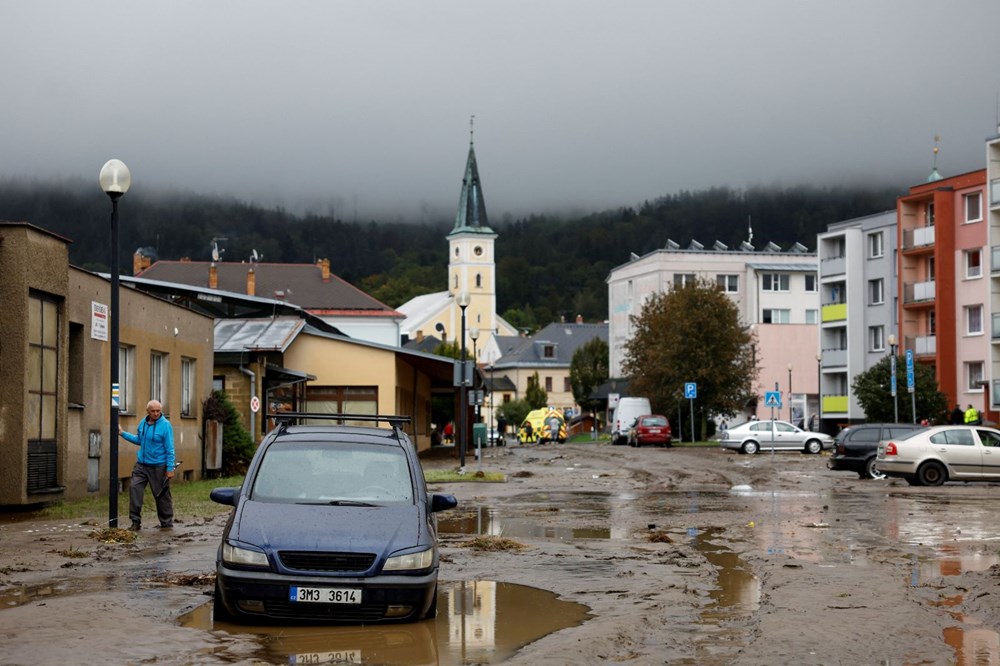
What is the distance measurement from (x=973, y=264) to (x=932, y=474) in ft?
131

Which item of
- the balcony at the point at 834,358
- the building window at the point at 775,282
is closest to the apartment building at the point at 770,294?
the building window at the point at 775,282

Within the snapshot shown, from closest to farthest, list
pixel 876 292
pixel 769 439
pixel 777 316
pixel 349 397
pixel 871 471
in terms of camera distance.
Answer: pixel 871 471 < pixel 349 397 < pixel 769 439 < pixel 876 292 < pixel 777 316

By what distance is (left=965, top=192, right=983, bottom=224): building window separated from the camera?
67812 mm

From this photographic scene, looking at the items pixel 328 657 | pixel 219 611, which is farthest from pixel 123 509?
pixel 328 657

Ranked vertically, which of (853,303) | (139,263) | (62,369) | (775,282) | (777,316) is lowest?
(62,369)

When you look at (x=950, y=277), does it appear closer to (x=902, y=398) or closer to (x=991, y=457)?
(x=902, y=398)

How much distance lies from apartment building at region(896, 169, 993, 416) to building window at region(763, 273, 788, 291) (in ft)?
129

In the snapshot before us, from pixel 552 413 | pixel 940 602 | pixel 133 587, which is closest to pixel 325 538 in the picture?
pixel 133 587

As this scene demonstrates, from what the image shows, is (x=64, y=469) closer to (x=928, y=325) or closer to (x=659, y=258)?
(x=928, y=325)

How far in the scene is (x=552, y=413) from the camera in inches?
3745

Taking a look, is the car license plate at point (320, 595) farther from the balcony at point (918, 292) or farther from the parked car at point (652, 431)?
the balcony at point (918, 292)

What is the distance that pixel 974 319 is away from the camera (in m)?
68.6

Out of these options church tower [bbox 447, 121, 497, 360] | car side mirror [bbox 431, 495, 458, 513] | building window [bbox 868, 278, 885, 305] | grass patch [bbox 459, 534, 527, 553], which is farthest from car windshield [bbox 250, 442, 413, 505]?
church tower [bbox 447, 121, 497, 360]

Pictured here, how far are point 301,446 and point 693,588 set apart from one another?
12.3ft
